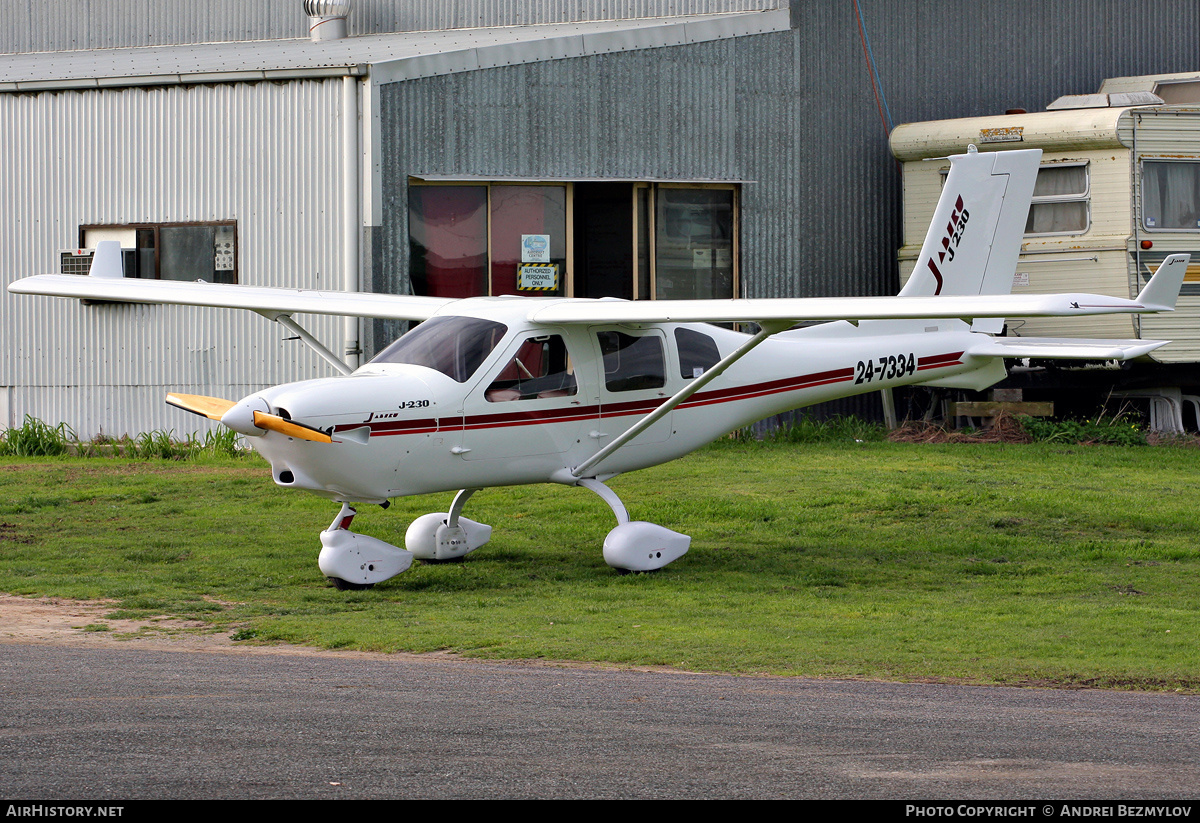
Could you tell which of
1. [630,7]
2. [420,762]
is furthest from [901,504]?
[630,7]

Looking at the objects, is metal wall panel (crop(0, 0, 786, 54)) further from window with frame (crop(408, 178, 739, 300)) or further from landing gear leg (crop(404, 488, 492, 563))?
landing gear leg (crop(404, 488, 492, 563))

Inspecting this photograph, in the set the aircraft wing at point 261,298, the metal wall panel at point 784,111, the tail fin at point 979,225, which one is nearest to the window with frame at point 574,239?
the metal wall panel at point 784,111

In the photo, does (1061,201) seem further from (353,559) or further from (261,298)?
(353,559)

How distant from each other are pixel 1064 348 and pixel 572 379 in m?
4.39

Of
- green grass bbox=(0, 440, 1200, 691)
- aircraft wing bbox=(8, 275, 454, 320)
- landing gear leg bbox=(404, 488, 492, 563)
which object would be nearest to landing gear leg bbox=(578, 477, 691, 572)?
green grass bbox=(0, 440, 1200, 691)

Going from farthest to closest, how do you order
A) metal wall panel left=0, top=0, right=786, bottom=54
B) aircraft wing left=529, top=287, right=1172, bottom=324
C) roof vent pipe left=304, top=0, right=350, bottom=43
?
roof vent pipe left=304, top=0, right=350, bottom=43 < metal wall panel left=0, top=0, right=786, bottom=54 < aircraft wing left=529, top=287, right=1172, bottom=324

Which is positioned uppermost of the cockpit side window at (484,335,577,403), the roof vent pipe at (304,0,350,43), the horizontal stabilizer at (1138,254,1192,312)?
the roof vent pipe at (304,0,350,43)

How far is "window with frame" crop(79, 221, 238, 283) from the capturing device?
60.9 ft

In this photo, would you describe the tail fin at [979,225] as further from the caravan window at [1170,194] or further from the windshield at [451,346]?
the caravan window at [1170,194]

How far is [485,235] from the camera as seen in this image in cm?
1844

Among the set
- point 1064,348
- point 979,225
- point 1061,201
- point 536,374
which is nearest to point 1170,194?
point 1061,201

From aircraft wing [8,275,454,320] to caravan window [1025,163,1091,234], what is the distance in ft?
32.6

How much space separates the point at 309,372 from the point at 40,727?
494 inches

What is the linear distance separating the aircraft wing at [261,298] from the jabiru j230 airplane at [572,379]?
0.9 inches
